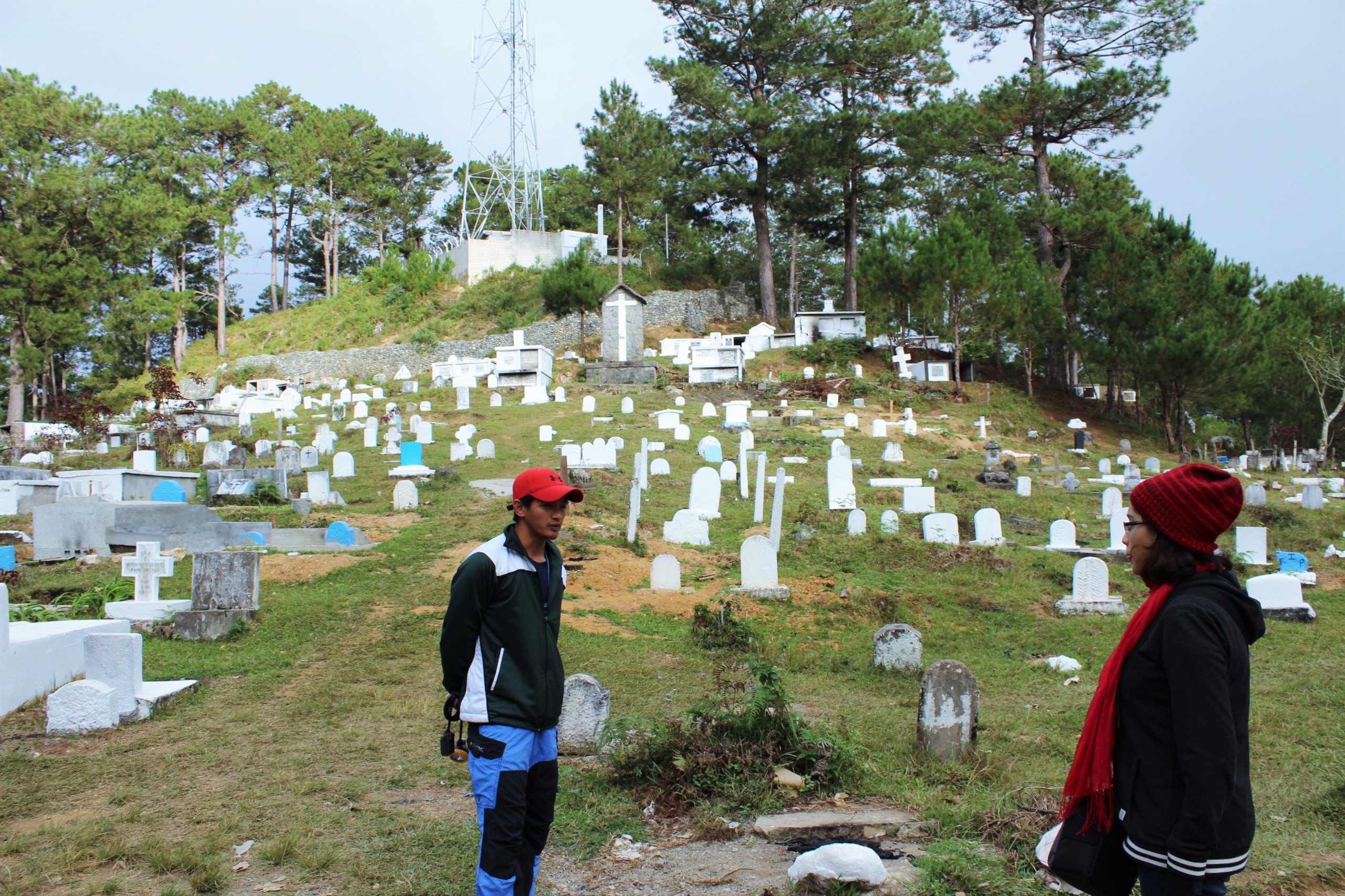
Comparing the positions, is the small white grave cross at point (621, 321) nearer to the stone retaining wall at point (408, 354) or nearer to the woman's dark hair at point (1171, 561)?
the stone retaining wall at point (408, 354)

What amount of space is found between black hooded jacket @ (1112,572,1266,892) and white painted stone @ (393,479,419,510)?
495 inches

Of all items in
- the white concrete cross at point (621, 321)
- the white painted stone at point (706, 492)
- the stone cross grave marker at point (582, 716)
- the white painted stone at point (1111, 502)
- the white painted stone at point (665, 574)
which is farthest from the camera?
the white concrete cross at point (621, 321)

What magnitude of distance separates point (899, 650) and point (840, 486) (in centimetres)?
763

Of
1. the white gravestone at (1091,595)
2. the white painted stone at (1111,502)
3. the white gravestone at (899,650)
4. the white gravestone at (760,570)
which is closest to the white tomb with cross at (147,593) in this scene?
the white gravestone at (760,570)

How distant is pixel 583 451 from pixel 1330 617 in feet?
39.2

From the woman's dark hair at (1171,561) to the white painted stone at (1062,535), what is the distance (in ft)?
36.1

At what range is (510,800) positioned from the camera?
298 centimetres

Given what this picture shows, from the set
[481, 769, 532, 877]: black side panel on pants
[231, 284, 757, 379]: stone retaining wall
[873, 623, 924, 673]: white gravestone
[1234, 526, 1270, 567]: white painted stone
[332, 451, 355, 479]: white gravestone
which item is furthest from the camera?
[231, 284, 757, 379]: stone retaining wall

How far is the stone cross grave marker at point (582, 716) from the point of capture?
17.7 feet

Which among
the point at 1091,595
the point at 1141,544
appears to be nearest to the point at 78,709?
the point at 1141,544

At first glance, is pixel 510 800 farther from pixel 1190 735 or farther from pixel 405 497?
pixel 405 497

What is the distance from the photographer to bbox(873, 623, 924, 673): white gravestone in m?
7.27

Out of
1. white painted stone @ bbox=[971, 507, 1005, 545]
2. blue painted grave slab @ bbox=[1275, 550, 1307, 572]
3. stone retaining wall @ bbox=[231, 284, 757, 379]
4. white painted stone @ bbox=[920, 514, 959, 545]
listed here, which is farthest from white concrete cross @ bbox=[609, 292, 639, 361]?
blue painted grave slab @ bbox=[1275, 550, 1307, 572]

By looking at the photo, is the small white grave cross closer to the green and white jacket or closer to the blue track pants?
the green and white jacket
